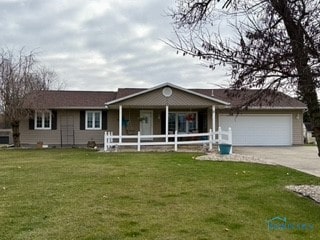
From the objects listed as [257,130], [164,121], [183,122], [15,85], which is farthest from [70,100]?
[257,130]

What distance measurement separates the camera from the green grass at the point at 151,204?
5.11 meters

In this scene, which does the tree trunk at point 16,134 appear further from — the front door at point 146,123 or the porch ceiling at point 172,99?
the front door at point 146,123

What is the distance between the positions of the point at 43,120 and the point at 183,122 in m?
9.23

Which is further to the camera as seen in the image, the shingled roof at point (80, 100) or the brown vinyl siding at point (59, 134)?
the brown vinyl siding at point (59, 134)

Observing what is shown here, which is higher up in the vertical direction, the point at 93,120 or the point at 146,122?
the point at 93,120

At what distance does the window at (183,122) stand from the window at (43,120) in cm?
795

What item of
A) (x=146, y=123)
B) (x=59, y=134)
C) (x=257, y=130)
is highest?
(x=146, y=123)

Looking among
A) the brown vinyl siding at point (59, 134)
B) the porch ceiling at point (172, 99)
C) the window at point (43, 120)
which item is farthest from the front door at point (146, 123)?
the window at point (43, 120)

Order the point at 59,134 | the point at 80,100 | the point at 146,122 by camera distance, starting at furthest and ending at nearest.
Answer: the point at 80,100 → the point at 146,122 → the point at 59,134

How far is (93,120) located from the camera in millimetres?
24844

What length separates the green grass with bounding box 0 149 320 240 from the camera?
16.8ft

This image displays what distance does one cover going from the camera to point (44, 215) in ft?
19.2

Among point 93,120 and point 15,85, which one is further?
point 93,120

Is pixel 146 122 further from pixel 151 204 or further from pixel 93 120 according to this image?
pixel 151 204
